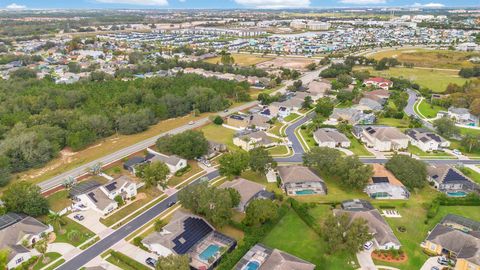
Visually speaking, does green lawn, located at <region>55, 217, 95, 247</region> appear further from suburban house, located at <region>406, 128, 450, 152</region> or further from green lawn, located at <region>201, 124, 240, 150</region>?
suburban house, located at <region>406, 128, 450, 152</region>

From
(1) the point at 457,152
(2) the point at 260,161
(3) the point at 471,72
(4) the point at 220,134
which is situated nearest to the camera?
(2) the point at 260,161

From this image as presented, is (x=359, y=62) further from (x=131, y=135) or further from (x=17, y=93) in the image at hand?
(x=17, y=93)

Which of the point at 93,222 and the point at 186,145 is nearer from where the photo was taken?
the point at 93,222

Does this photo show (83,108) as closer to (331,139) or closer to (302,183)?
(302,183)

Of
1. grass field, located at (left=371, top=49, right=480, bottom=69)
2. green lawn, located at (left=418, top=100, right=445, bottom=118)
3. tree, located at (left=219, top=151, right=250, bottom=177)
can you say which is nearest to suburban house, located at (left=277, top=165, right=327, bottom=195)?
tree, located at (left=219, top=151, right=250, bottom=177)

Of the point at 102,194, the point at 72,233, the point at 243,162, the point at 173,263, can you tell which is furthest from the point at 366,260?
the point at 102,194

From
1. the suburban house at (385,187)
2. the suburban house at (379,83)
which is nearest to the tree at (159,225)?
the suburban house at (385,187)

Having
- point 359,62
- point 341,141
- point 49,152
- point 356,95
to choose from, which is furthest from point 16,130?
point 359,62
